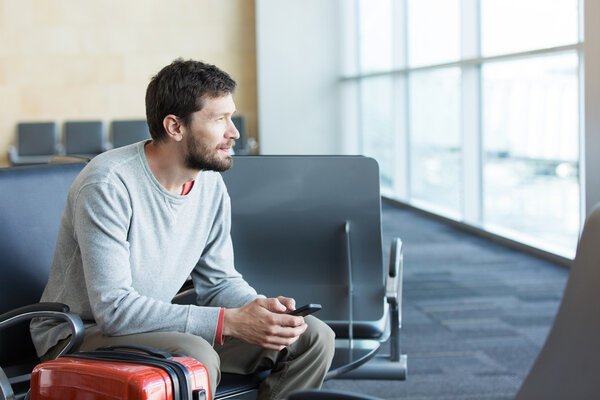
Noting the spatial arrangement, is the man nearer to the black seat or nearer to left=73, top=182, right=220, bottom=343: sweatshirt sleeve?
left=73, top=182, right=220, bottom=343: sweatshirt sleeve

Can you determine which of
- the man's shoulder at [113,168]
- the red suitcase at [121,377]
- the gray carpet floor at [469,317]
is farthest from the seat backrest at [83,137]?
the red suitcase at [121,377]

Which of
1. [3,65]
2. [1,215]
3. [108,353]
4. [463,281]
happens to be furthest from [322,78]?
[108,353]

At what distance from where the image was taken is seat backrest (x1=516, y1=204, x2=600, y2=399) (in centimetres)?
118

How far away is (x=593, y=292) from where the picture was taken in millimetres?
1188

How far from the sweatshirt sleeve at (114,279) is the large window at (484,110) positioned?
3719 millimetres

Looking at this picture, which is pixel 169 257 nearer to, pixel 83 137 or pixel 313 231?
pixel 313 231

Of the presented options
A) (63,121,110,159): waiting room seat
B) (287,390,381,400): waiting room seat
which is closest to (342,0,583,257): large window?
(63,121,110,159): waiting room seat

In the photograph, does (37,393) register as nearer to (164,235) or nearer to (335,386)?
(164,235)

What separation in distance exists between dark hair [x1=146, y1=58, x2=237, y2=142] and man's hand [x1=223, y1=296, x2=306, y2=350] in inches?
19.6

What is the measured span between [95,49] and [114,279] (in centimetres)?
824

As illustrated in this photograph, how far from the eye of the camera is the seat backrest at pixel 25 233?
7.09 feet

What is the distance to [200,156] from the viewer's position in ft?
6.45

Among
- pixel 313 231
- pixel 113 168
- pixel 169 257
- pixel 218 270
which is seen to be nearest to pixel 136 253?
pixel 169 257

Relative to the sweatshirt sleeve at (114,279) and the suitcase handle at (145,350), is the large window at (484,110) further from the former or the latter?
the suitcase handle at (145,350)
